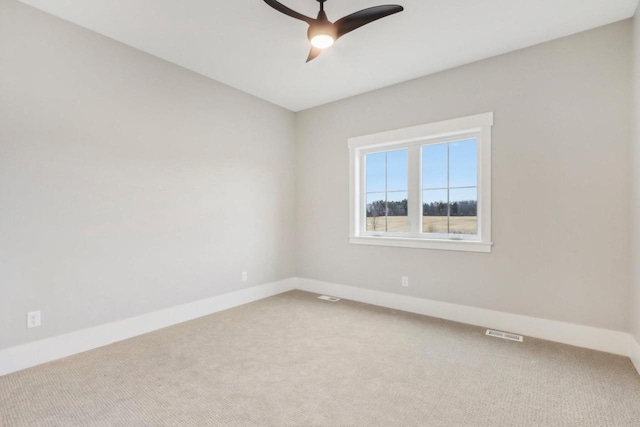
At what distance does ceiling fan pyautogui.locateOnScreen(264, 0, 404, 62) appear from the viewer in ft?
6.61

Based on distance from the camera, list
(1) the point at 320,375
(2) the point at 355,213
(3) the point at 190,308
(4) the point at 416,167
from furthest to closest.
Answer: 1. (2) the point at 355,213
2. (4) the point at 416,167
3. (3) the point at 190,308
4. (1) the point at 320,375

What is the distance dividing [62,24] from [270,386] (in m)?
3.27

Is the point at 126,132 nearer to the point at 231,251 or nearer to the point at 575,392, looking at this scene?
the point at 231,251

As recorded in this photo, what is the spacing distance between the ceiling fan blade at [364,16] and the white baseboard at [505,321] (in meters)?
2.83

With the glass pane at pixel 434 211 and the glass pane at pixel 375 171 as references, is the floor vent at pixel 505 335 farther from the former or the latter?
the glass pane at pixel 375 171

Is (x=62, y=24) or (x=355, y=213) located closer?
(x=62, y=24)

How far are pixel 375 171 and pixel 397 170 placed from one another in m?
0.32

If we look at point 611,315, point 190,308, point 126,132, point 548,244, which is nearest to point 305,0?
point 126,132

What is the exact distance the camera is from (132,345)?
2.73m

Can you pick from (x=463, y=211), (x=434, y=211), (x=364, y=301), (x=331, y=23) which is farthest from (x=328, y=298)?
(x=331, y=23)

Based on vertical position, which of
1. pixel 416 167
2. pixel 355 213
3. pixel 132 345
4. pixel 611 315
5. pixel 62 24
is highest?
pixel 62 24

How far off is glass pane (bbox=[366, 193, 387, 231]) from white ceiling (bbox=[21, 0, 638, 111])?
147 cm

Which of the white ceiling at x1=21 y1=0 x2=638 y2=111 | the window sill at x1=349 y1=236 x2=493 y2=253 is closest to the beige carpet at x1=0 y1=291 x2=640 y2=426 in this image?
the window sill at x1=349 y1=236 x2=493 y2=253

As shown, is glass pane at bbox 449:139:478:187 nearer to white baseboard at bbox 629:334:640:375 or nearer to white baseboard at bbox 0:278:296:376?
white baseboard at bbox 629:334:640:375
